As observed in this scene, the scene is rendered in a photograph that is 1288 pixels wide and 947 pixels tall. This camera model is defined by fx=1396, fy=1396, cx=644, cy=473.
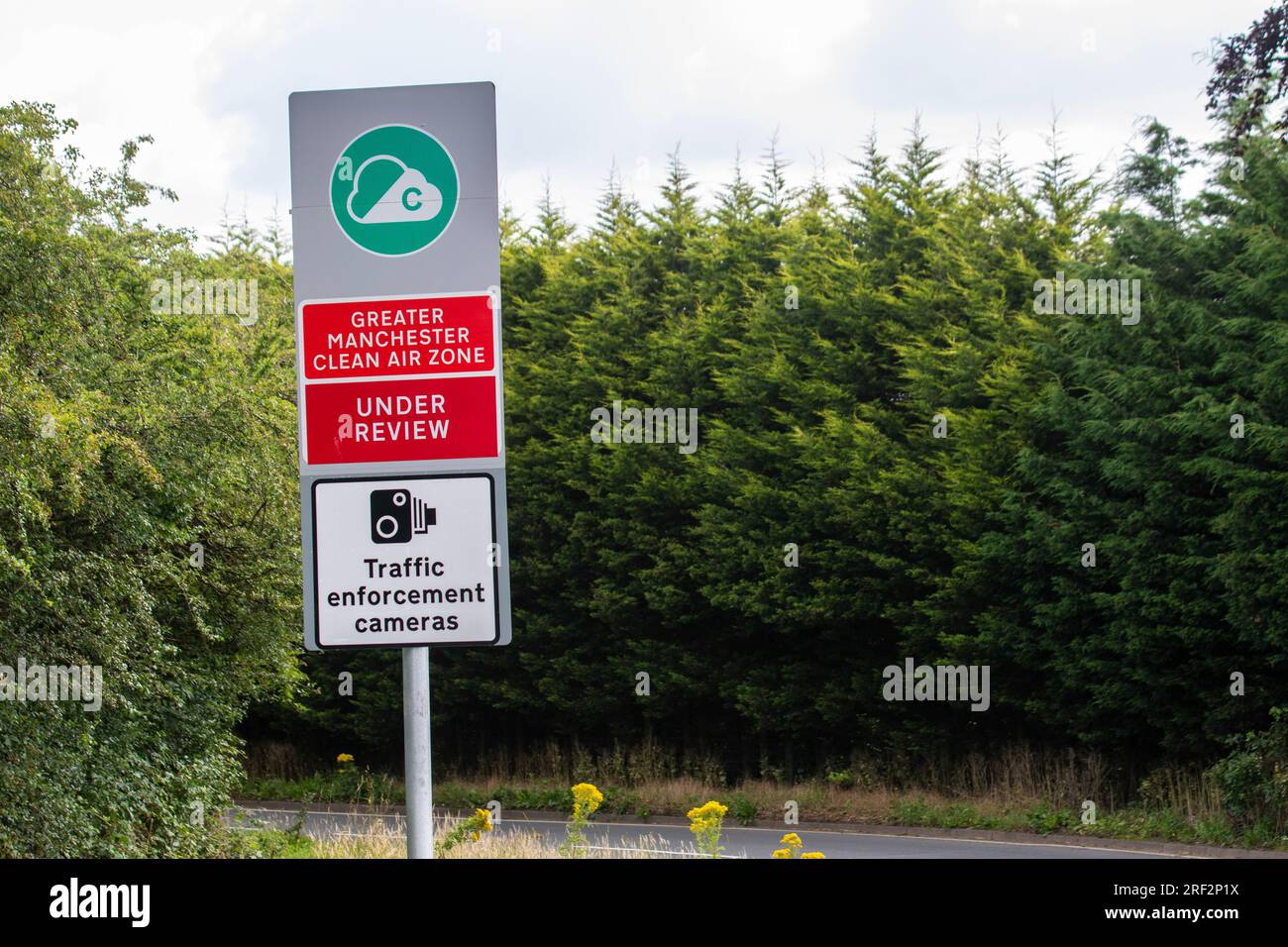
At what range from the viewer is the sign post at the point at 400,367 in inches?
156

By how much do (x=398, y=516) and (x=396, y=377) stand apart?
1.30ft

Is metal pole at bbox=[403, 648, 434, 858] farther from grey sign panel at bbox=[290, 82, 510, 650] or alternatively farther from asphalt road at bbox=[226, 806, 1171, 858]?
asphalt road at bbox=[226, 806, 1171, 858]

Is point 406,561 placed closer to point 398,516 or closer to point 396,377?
point 398,516

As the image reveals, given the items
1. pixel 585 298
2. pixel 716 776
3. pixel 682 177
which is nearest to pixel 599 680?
pixel 716 776

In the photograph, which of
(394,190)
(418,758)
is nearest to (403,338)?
(394,190)

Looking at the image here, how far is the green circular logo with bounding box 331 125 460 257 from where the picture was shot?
3.98 m

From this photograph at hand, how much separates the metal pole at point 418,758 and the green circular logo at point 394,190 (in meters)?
1.20

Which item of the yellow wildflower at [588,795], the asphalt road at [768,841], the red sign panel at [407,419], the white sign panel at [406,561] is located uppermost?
the red sign panel at [407,419]

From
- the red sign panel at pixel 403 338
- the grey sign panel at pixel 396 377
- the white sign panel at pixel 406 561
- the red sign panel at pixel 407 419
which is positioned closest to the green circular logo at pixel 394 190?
the grey sign panel at pixel 396 377

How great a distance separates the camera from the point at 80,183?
1633cm

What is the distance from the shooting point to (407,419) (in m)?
4.02

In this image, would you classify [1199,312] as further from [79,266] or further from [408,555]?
[408,555]

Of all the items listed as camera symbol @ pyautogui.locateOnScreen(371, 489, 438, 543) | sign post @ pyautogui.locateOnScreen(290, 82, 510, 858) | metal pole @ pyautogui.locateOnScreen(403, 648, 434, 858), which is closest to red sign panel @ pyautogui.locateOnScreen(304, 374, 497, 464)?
sign post @ pyautogui.locateOnScreen(290, 82, 510, 858)

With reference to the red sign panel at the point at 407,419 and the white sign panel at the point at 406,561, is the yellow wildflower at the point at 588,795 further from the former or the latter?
the red sign panel at the point at 407,419
